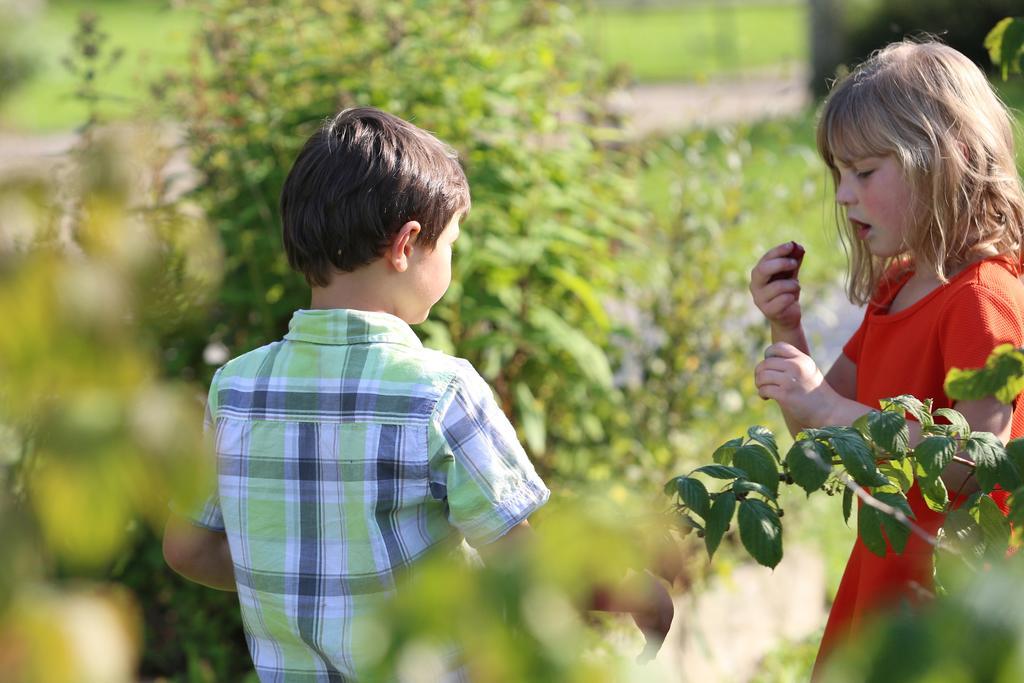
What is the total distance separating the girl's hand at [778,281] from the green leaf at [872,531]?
2.42 ft

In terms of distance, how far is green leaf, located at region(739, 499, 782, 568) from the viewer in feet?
4.43

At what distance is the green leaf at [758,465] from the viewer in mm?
1434

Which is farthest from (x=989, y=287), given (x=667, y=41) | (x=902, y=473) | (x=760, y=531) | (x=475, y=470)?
(x=667, y=41)

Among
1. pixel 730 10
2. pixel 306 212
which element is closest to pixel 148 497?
pixel 306 212

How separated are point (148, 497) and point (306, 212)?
1.14 m

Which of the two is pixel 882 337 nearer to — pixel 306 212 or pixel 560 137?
pixel 306 212

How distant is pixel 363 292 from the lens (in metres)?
1.69

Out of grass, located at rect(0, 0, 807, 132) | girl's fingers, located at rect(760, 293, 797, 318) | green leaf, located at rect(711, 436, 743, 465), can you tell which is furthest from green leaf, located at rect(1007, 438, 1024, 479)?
grass, located at rect(0, 0, 807, 132)

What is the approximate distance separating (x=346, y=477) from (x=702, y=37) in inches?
967

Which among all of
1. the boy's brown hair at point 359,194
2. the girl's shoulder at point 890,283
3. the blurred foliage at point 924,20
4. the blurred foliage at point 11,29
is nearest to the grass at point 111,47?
the blurred foliage at point 11,29

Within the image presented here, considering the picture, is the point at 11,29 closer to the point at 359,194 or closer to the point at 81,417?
the point at 81,417

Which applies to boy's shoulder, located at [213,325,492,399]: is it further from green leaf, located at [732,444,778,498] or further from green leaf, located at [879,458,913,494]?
green leaf, located at [879,458,913,494]

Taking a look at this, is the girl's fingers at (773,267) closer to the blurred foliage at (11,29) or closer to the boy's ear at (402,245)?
the boy's ear at (402,245)

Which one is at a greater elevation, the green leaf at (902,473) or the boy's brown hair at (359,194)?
the boy's brown hair at (359,194)
